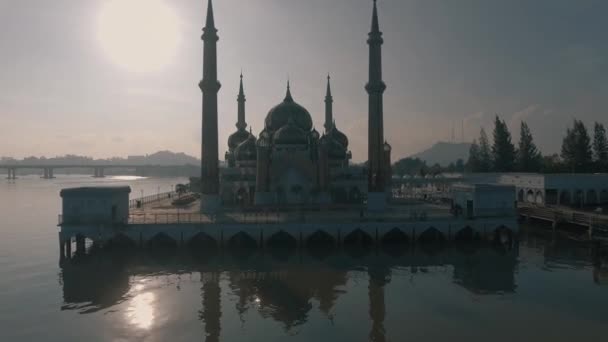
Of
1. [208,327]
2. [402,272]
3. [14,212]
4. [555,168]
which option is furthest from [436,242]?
[14,212]

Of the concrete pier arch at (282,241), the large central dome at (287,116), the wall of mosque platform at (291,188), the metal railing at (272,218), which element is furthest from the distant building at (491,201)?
the large central dome at (287,116)

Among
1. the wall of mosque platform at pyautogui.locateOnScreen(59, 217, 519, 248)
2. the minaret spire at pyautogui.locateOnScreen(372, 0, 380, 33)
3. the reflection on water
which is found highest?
the minaret spire at pyautogui.locateOnScreen(372, 0, 380, 33)

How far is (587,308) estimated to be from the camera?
26.9m

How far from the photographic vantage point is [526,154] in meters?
101

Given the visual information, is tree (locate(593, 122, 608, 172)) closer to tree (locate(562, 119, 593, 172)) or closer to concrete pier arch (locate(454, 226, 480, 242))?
tree (locate(562, 119, 593, 172))

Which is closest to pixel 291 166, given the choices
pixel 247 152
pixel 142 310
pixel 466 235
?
pixel 247 152

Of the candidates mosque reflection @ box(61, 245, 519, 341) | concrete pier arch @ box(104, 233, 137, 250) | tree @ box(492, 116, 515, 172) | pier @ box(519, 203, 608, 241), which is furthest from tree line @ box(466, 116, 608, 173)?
concrete pier arch @ box(104, 233, 137, 250)

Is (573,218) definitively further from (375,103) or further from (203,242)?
(203,242)

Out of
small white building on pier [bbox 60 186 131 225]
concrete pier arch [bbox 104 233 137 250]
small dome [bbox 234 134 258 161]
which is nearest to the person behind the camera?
small white building on pier [bbox 60 186 131 225]

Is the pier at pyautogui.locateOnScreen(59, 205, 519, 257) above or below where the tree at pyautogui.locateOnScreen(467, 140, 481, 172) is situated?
below

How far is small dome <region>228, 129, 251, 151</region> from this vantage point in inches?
3561

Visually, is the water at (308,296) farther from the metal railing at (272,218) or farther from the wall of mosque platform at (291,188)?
the wall of mosque platform at (291,188)

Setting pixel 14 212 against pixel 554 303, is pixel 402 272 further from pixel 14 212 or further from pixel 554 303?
pixel 14 212

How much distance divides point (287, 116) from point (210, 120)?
944 inches
